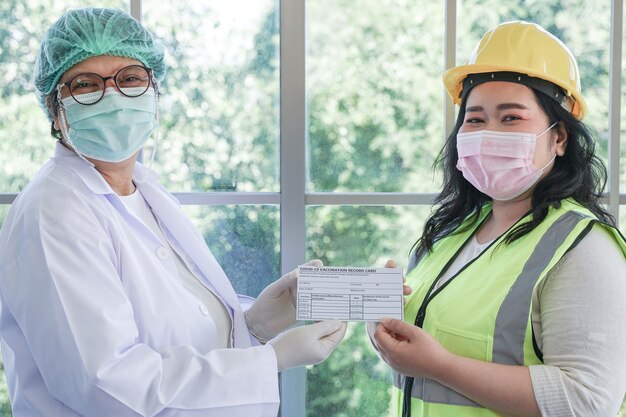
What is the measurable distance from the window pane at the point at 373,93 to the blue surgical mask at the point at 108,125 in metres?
0.95

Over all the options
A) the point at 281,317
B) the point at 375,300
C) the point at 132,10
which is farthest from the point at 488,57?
the point at 132,10

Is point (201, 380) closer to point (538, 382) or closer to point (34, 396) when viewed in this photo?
point (34, 396)

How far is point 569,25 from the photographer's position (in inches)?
94.4

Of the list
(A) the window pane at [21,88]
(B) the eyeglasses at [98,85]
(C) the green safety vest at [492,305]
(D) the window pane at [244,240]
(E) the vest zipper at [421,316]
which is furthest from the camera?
(D) the window pane at [244,240]

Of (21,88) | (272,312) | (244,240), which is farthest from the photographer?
(244,240)

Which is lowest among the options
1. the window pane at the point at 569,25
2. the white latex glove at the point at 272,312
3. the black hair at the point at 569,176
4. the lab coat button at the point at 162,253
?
the white latex glove at the point at 272,312

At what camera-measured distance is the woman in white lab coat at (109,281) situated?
49.7 inches

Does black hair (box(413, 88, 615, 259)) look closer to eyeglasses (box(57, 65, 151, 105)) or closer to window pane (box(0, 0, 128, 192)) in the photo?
eyeglasses (box(57, 65, 151, 105))

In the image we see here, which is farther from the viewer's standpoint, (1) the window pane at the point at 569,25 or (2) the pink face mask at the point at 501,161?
(1) the window pane at the point at 569,25

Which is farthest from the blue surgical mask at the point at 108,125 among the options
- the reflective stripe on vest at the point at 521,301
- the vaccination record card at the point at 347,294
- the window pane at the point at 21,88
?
the reflective stripe on vest at the point at 521,301

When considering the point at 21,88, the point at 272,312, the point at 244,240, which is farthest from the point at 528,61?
the point at 21,88

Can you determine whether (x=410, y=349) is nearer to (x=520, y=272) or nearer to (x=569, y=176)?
(x=520, y=272)

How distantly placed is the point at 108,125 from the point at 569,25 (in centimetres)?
183

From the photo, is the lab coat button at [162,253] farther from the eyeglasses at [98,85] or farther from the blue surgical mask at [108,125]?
the eyeglasses at [98,85]
